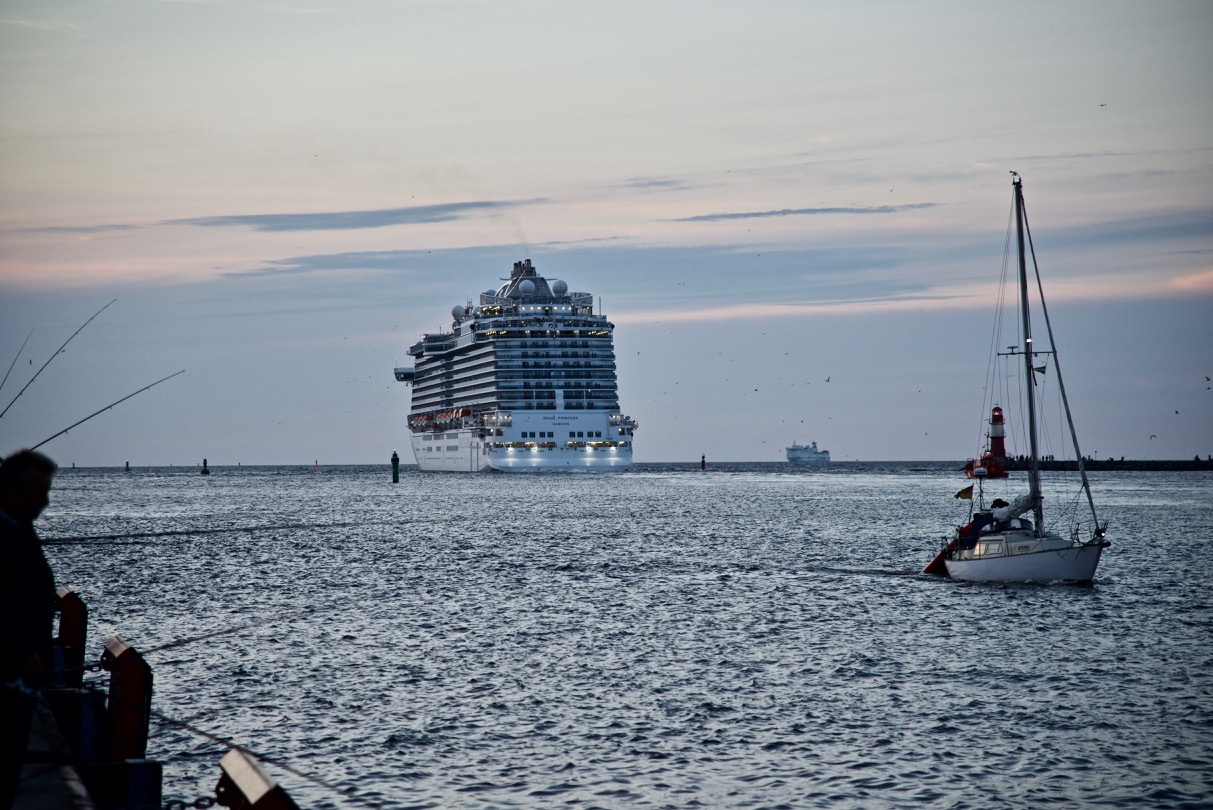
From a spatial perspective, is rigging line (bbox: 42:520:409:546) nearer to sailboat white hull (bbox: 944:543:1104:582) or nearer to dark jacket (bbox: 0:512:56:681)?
sailboat white hull (bbox: 944:543:1104:582)

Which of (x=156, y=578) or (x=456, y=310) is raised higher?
(x=456, y=310)

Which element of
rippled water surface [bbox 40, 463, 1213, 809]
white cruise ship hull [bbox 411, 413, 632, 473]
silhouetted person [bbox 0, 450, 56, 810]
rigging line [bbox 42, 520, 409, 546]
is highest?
white cruise ship hull [bbox 411, 413, 632, 473]

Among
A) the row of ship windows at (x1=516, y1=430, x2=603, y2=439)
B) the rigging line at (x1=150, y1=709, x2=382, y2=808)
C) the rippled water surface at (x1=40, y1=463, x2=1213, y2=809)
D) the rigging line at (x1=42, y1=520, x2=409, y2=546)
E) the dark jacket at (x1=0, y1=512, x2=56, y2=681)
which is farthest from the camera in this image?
the row of ship windows at (x1=516, y1=430, x2=603, y2=439)

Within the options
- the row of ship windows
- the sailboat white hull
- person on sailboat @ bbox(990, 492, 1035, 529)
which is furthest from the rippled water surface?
the row of ship windows

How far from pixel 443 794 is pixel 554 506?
244ft

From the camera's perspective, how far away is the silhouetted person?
5.96m

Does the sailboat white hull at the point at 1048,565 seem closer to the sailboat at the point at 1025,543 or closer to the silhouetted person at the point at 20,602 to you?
the sailboat at the point at 1025,543

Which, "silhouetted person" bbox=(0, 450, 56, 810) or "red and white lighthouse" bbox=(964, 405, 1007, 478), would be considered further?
"red and white lighthouse" bbox=(964, 405, 1007, 478)

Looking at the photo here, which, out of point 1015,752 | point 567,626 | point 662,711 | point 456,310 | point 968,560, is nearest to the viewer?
point 1015,752

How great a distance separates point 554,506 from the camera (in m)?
86.9

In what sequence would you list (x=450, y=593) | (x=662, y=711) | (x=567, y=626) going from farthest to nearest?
(x=450, y=593) → (x=567, y=626) → (x=662, y=711)

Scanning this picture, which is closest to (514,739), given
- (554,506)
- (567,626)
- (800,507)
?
(567,626)

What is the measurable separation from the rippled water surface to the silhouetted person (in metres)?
6.62

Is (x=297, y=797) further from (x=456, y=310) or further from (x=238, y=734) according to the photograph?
(x=456, y=310)
